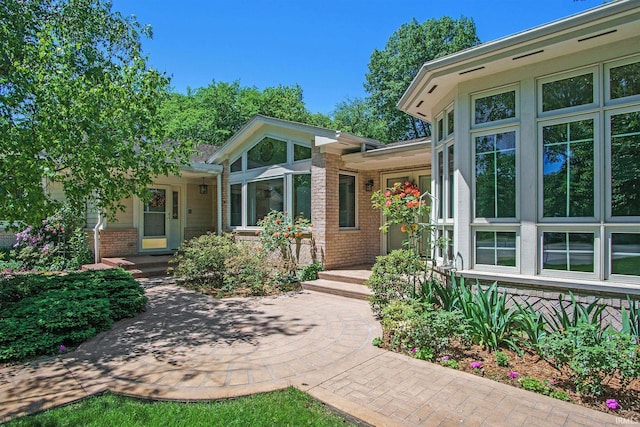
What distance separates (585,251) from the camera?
4.36 meters

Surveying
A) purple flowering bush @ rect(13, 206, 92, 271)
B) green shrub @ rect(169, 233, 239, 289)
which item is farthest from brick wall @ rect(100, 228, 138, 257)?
green shrub @ rect(169, 233, 239, 289)

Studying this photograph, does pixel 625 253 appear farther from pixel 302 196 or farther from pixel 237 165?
pixel 237 165

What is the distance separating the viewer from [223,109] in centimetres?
3008

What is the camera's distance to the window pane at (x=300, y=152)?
9.37 m

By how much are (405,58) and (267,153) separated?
20.0m

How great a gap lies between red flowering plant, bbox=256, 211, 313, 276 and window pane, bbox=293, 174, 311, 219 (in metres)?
0.15

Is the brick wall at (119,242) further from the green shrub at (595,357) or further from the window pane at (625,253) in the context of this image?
the window pane at (625,253)

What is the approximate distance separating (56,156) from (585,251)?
25.4 feet

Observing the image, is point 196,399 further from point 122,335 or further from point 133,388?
point 122,335

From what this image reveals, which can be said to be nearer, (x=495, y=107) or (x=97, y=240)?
(x=495, y=107)

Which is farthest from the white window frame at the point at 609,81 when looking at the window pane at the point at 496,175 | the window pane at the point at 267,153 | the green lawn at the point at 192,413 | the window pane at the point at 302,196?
the window pane at the point at 267,153

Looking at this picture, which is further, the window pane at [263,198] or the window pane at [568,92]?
the window pane at [263,198]

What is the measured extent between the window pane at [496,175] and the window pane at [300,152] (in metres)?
4.96

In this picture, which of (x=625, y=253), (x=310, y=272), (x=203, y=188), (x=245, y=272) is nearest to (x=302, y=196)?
(x=310, y=272)
